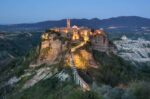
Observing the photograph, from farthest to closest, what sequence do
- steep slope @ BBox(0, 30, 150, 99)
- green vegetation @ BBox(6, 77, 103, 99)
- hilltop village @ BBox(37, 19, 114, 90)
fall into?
hilltop village @ BBox(37, 19, 114, 90)
steep slope @ BBox(0, 30, 150, 99)
green vegetation @ BBox(6, 77, 103, 99)

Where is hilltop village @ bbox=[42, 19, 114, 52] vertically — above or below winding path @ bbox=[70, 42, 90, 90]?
A: above

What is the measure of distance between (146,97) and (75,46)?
36.9 meters

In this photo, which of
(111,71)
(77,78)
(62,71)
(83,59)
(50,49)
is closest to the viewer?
(77,78)

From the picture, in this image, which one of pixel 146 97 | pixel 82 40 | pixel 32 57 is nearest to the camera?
pixel 146 97

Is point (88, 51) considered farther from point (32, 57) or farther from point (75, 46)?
point (32, 57)

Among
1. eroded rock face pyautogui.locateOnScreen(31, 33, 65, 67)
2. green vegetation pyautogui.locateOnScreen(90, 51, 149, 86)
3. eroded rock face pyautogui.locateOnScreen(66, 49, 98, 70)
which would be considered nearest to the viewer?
green vegetation pyautogui.locateOnScreen(90, 51, 149, 86)

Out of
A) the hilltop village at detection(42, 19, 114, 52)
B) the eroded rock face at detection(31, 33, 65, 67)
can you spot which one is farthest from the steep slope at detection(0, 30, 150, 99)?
the hilltop village at detection(42, 19, 114, 52)

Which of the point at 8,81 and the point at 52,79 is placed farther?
the point at 8,81

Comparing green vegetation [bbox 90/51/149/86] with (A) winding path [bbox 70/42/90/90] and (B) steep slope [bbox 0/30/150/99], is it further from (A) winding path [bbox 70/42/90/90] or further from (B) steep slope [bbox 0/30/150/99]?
(A) winding path [bbox 70/42/90/90]

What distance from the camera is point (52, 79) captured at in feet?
263

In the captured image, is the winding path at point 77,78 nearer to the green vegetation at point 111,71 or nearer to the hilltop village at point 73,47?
the hilltop village at point 73,47

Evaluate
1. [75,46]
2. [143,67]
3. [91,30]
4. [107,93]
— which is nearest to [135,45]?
[143,67]

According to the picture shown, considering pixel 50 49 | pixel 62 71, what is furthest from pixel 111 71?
pixel 62 71

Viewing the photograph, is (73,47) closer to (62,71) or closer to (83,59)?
(83,59)
